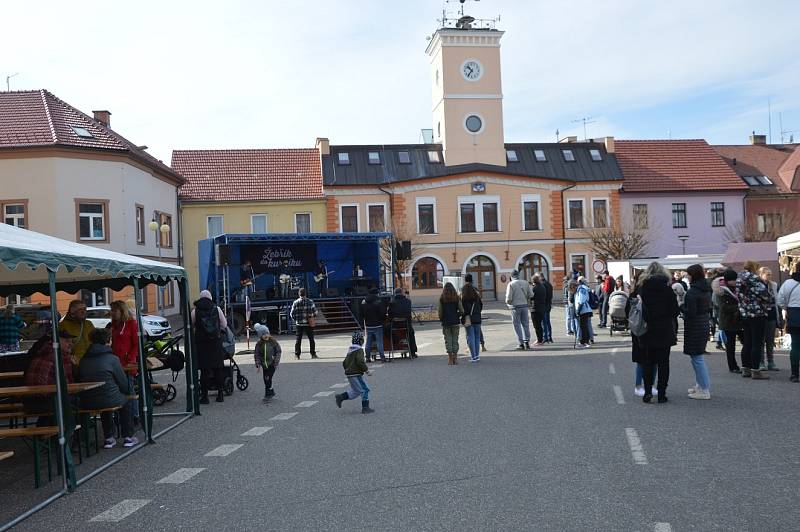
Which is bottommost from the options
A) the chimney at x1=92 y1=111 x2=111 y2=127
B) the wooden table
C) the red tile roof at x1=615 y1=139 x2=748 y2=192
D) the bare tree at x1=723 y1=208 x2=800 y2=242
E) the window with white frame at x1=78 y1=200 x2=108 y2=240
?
the wooden table

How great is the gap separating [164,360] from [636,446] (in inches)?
349

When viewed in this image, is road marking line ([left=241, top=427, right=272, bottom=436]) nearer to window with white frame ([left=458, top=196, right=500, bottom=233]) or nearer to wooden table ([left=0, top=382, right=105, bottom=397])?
wooden table ([left=0, top=382, right=105, bottom=397])

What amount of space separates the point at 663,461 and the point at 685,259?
30376 millimetres

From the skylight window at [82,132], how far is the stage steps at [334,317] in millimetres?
12846

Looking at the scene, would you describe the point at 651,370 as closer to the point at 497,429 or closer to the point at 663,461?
the point at 497,429

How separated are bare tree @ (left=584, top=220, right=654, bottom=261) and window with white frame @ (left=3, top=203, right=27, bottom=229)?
98.1 ft

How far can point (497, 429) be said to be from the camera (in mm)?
9430

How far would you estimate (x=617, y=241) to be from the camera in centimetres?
4631

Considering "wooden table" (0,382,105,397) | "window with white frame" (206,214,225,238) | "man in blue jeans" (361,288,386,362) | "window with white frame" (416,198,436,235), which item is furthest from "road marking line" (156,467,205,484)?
"window with white frame" (416,198,436,235)

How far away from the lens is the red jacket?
11.2m

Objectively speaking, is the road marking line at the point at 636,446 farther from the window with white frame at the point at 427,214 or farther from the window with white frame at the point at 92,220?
the window with white frame at the point at 427,214

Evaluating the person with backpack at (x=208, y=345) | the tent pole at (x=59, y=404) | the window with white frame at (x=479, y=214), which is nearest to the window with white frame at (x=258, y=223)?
the window with white frame at (x=479, y=214)

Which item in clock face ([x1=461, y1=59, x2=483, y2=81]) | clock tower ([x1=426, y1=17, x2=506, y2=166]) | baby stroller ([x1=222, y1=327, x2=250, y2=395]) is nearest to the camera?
baby stroller ([x1=222, y1=327, x2=250, y2=395])

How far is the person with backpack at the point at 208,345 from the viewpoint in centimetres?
1302
